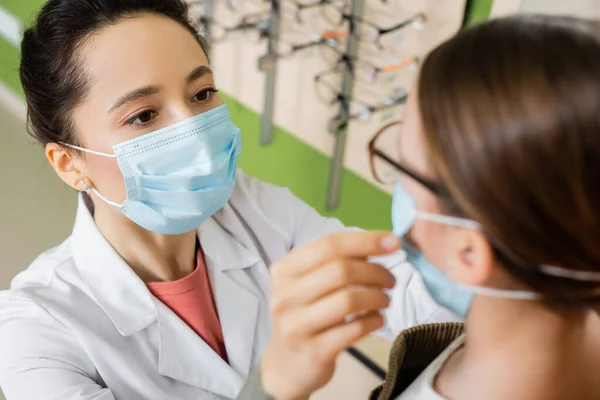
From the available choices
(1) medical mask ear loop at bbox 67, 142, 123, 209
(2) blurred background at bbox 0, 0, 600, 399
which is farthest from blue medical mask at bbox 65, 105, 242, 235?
(2) blurred background at bbox 0, 0, 600, 399

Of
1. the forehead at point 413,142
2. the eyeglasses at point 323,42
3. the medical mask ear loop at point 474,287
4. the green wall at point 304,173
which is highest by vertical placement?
the forehead at point 413,142

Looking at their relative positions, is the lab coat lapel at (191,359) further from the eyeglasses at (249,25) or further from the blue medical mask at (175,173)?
the eyeglasses at (249,25)

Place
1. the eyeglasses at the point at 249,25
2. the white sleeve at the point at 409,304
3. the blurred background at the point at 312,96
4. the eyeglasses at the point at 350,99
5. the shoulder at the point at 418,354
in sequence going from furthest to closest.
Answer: the eyeglasses at the point at 249,25 → the eyeglasses at the point at 350,99 → the blurred background at the point at 312,96 → the white sleeve at the point at 409,304 → the shoulder at the point at 418,354

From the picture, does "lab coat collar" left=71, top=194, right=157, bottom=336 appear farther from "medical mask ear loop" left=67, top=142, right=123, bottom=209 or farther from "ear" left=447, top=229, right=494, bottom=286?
"ear" left=447, top=229, right=494, bottom=286

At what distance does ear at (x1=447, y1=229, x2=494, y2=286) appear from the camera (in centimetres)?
59

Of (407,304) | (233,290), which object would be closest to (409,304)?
(407,304)

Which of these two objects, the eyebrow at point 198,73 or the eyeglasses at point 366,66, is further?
the eyeglasses at point 366,66

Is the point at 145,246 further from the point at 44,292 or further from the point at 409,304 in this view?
the point at 409,304

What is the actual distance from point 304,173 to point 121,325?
132cm

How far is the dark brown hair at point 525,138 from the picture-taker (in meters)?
0.53

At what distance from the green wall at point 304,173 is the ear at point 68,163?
1.08m

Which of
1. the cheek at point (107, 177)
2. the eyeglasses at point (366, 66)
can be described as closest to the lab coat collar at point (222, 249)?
the cheek at point (107, 177)

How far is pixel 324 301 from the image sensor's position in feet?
2.21

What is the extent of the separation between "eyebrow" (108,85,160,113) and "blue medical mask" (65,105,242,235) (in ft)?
0.23
